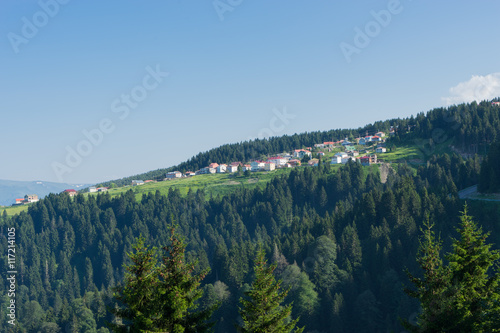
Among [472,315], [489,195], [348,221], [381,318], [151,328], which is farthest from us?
[348,221]

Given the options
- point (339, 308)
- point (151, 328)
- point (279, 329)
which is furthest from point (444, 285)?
point (339, 308)

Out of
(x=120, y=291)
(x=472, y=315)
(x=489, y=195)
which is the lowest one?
(x=489, y=195)

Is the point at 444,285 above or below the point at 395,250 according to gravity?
above

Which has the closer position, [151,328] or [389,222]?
[151,328]

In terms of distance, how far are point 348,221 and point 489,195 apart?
36006 mm

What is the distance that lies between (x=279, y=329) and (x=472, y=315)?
11.0m

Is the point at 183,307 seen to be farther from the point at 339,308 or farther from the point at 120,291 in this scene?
the point at 339,308

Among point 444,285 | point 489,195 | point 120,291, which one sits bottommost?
point 489,195

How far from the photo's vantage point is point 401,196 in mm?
116812

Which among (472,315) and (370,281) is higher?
(472,315)

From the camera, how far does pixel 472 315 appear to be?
976 inches

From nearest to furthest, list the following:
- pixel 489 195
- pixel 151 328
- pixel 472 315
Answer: pixel 151 328 → pixel 472 315 → pixel 489 195

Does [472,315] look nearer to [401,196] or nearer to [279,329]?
[279,329]

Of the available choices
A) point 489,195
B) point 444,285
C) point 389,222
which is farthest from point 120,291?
point 489,195
